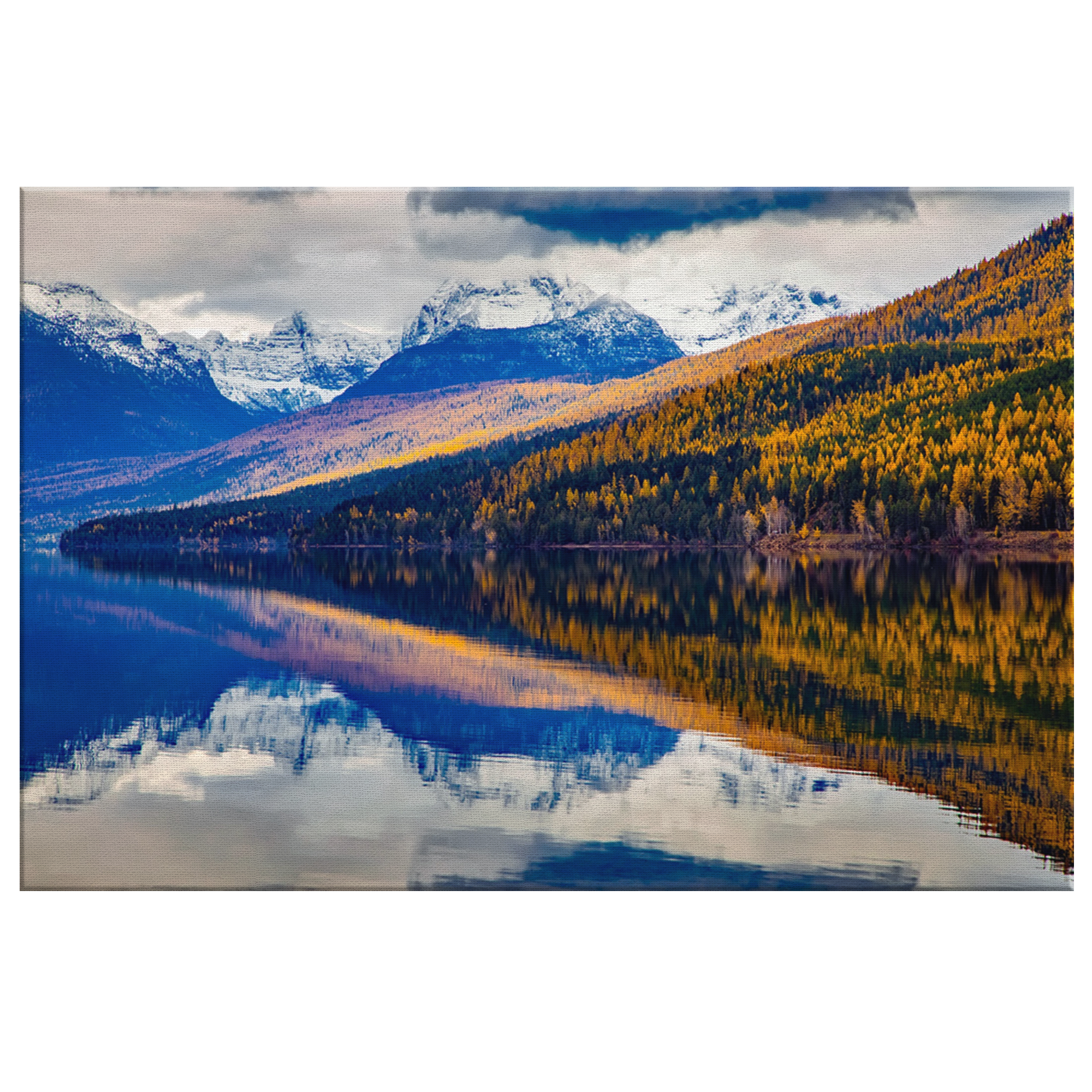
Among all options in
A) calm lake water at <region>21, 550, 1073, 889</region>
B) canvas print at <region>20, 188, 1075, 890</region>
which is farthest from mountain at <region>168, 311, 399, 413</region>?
calm lake water at <region>21, 550, 1073, 889</region>

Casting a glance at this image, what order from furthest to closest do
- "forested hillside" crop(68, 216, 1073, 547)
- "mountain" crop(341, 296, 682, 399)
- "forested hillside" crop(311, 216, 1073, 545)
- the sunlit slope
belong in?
the sunlit slope < "mountain" crop(341, 296, 682, 399) < "forested hillside" crop(68, 216, 1073, 547) < "forested hillside" crop(311, 216, 1073, 545)

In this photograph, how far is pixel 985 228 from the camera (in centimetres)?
1500

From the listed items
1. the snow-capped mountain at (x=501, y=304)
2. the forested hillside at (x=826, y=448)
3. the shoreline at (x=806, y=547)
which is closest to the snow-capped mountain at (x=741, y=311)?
the forested hillside at (x=826, y=448)

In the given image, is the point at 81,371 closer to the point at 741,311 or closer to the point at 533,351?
the point at 741,311

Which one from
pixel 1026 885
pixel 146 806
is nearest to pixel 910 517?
pixel 1026 885

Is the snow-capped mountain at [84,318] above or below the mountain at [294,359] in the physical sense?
below

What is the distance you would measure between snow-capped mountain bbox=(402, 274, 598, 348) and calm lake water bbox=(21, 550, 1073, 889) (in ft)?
19.8

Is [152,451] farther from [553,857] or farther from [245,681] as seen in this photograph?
[553,857]

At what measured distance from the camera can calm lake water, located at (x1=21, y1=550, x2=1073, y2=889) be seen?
11.5 meters

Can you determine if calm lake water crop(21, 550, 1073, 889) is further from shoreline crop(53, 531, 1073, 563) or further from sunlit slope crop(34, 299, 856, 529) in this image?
sunlit slope crop(34, 299, 856, 529)

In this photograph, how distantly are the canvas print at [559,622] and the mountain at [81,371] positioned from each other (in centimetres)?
9

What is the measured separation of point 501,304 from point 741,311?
14.0ft

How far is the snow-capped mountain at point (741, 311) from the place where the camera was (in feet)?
55.4

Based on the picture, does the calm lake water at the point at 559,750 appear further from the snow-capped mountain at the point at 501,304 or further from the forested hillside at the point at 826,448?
the snow-capped mountain at the point at 501,304
